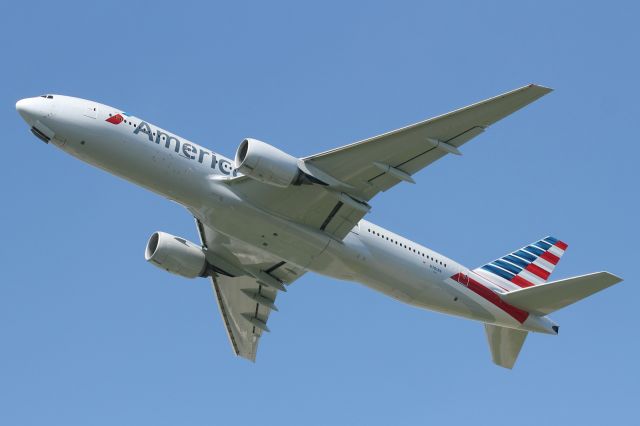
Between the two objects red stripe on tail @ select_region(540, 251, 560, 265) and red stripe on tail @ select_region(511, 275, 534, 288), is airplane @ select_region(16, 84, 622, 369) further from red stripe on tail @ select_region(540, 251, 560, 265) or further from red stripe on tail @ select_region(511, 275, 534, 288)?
red stripe on tail @ select_region(540, 251, 560, 265)

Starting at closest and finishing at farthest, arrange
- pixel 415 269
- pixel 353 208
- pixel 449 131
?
1. pixel 449 131
2. pixel 353 208
3. pixel 415 269

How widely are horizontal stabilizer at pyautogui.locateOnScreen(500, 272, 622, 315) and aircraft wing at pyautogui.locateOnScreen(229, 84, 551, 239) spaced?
7.42 meters

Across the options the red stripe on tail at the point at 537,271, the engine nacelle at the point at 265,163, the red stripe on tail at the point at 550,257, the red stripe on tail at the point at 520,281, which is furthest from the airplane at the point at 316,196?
the red stripe on tail at the point at 550,257

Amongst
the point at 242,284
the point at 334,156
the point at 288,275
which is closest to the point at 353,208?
the point at 334,156

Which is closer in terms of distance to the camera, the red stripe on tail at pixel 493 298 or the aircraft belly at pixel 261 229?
the aircraft belly at pixel 261 229

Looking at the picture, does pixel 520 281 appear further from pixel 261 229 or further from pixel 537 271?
pixel 261 229

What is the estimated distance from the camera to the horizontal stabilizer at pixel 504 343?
40656mm

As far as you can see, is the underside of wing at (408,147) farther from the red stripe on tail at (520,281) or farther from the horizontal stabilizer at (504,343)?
the horizontal stabilizer at (504,343)

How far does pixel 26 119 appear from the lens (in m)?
33.2

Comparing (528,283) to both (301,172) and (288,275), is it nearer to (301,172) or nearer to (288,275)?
(288,275)

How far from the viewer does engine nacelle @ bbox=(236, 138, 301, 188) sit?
32.3m

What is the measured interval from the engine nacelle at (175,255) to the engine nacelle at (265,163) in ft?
27.2

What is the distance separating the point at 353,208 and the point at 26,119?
1220cm

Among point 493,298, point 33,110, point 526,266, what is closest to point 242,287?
point 493,298
